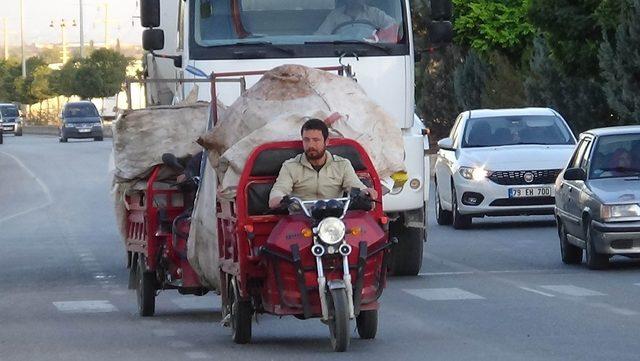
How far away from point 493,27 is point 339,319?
1702 inches

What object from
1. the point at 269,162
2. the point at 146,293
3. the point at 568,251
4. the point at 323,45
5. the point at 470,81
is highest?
the point at 470,81

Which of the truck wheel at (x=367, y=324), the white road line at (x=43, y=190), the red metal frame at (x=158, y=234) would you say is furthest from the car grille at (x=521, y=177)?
the truck wheel at (x=367, y=324)

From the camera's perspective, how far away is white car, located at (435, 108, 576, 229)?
26.2 m

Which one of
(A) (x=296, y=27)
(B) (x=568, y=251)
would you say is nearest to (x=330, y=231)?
(A) (x=296, y=27)

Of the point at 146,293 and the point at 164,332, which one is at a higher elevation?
the point at 146,293

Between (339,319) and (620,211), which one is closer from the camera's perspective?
(339,319)

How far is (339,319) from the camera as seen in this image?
1196cm

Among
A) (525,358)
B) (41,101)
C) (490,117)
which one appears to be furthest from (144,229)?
(41,101)

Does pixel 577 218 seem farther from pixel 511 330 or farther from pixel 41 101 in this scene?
pixel 41 101

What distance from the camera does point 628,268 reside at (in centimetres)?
1973

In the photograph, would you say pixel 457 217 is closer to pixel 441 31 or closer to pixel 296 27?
pixel 441 31

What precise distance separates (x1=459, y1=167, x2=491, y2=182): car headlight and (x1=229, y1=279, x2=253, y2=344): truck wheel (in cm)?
1357

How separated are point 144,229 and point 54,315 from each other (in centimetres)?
107

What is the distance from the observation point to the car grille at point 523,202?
26109 mm
